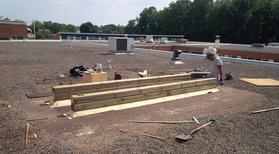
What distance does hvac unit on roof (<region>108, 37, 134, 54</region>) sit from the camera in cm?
1912

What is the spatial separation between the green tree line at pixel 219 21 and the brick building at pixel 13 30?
31095 millimetres

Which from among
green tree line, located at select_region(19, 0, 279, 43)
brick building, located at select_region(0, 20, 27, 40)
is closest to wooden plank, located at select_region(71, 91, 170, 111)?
brick building, located at select_region(0, 20, 27, 40)

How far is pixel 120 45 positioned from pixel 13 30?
91.9 ft

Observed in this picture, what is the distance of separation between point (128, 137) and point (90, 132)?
71cm

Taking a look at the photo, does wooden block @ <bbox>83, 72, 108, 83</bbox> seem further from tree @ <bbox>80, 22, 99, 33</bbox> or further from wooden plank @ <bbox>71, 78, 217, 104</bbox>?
tree @ <bbox>80, 22, 99, 33</bbox>

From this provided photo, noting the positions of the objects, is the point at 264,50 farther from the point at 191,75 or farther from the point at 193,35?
the point at 193,35

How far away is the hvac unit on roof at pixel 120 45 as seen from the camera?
62.7 ft

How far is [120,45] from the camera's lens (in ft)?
63.6

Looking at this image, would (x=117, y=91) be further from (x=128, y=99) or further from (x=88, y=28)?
(x=88, y=28)

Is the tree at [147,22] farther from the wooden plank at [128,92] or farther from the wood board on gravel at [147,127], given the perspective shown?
the wood board on gravel at [147,127]

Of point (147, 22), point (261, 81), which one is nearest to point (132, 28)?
point (147, 22)

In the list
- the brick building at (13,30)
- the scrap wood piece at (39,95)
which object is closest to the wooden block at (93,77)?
the scrap wood piece at (39,95)

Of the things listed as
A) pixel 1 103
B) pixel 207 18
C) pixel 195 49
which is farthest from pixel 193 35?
pixel 1 103

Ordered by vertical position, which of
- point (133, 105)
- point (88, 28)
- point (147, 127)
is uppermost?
point (88, 28)
